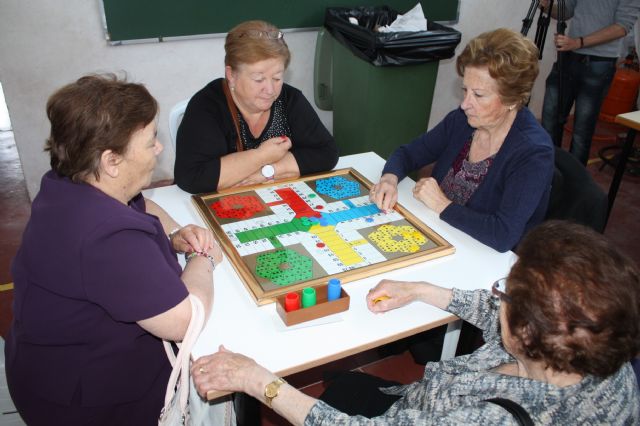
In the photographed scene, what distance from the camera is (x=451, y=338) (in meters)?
1.78

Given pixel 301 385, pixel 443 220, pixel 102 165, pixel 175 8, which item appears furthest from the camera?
pixel 175 8

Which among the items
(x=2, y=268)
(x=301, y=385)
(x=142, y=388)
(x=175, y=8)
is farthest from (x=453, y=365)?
(x=175, y=8)

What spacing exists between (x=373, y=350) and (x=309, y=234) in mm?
966

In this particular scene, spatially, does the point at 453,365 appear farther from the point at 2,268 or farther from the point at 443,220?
the point at 2,268

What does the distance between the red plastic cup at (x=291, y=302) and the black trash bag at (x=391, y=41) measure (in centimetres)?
233

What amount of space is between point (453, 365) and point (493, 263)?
47cm

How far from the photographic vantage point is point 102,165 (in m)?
1.19

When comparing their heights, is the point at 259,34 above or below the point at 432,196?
above

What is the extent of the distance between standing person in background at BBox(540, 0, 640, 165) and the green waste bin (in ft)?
2.50

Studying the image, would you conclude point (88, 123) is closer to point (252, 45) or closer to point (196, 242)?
point (196, 242)

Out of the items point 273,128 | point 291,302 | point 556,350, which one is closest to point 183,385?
point 291,302

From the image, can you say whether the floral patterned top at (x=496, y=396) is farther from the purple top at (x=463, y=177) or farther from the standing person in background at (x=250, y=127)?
the standing person in background at (x=250, y=127)

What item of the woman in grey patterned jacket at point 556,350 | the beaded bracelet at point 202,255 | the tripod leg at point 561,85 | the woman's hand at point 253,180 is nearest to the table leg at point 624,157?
the tripod leg at point 561,85

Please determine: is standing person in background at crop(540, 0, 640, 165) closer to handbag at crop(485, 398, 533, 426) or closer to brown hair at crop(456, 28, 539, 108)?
brown hair at crop(456, 28, 539, 108)
